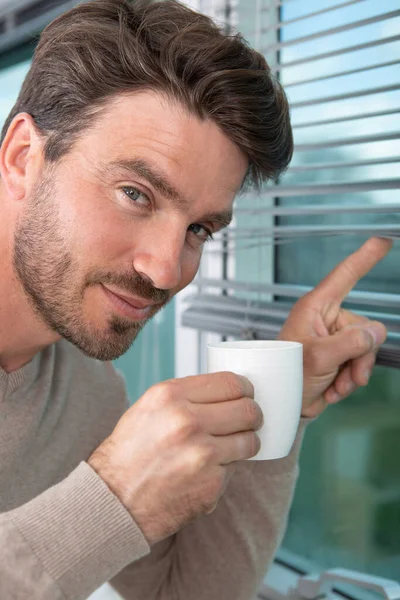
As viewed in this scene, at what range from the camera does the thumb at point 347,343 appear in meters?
1.04

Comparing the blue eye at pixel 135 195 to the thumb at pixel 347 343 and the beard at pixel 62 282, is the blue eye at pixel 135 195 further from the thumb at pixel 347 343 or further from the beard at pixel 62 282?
the thumb at pixel 347 343

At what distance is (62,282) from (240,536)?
543mm

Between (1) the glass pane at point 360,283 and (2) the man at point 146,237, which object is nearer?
(2) the man at point 146,237

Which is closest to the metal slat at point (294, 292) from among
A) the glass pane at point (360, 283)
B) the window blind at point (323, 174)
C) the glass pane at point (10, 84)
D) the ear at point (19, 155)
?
the window blind at point (323, 174)

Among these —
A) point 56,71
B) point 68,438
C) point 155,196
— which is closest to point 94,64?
point 56,71

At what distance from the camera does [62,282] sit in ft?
3.48

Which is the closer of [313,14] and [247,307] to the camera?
[313,14]

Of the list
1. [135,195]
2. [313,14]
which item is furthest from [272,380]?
[313,14]

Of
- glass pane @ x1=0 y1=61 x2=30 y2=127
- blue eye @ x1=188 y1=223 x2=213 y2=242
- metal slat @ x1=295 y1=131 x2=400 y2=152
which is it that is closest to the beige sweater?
blue eye @ x1=188 y1=223 x2=213 y2=242

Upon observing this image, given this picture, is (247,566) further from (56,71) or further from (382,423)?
(56,71)

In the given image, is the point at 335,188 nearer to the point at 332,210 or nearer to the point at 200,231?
the point at 332,210

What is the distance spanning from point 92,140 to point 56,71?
0.51ft

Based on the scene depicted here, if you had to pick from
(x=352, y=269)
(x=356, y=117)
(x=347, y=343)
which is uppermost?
(x=356, y=117)

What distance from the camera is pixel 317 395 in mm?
1109
